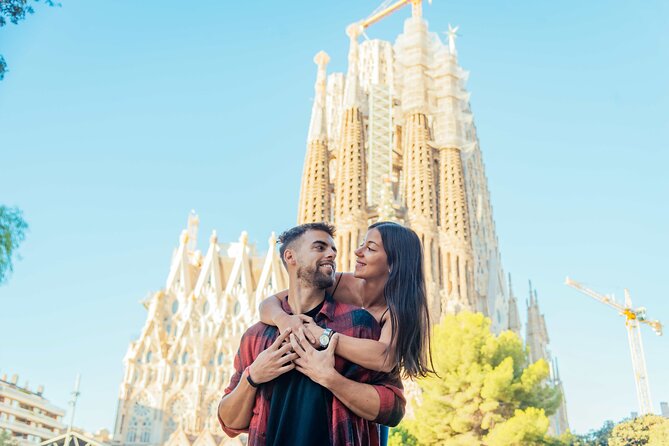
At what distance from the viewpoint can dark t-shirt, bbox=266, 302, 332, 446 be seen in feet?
8.21

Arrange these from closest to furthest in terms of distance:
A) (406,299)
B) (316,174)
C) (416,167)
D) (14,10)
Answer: (406,299)
(14,10)
(416,167)
(316,174)

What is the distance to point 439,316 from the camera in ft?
85.9

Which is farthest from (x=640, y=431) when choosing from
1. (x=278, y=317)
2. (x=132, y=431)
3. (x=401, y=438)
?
(x=132, y=431)

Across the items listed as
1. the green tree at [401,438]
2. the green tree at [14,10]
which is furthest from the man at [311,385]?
the green tree at [401,438]

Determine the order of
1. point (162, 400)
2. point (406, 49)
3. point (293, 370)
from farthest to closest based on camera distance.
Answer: point (406, 49) → point (162, 400) → point (293, 370)

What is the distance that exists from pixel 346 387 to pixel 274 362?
29 centimetres

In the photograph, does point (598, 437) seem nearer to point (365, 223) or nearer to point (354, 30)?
point (365, 223)

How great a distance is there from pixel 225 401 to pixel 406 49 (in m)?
34.1

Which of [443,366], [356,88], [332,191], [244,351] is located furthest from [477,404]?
[356,88]

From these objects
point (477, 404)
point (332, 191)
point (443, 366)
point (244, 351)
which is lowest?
point (244, 351)

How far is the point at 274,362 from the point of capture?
255 cm

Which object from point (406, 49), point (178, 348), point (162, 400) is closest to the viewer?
point (162, 400)

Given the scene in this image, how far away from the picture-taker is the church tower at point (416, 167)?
29.0 m

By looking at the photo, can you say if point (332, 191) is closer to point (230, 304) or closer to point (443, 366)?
point (230, 304)
